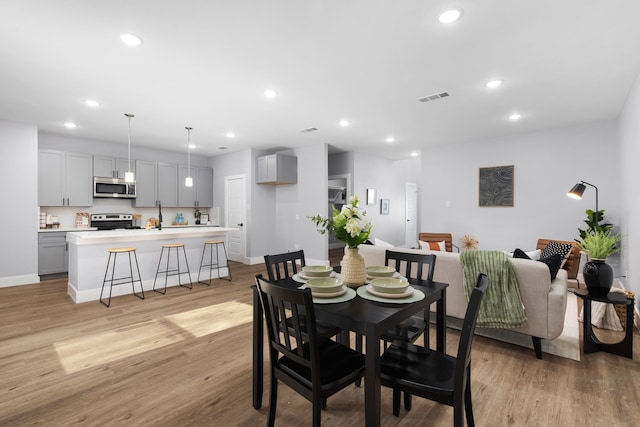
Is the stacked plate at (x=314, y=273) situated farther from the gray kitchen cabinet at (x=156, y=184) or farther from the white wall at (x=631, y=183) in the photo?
the gray kitchen cabinet at (x=156, y=184)

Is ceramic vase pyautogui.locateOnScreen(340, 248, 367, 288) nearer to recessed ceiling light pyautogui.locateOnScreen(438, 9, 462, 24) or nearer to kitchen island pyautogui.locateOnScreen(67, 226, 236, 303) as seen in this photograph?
recessed ceiling light pyautogui.locateOnScreen(438, 9, 462, 24)

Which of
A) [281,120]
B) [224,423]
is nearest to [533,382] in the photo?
[224,423]

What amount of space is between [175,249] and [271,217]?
8.95 feet

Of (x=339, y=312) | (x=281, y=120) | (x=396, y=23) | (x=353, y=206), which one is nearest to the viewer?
(x=339, y=312)

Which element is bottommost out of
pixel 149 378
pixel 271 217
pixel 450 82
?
pixel 149 378

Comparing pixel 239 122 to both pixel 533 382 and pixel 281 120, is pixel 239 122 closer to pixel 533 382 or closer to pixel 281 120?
pixel 281 120

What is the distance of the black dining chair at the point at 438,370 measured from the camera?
1.37 meters

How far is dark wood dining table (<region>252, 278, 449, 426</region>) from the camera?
1.35 m

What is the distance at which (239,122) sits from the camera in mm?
4980

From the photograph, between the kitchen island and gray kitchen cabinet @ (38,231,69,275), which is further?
gray kitchen cabinet @ (38,231,69,275)

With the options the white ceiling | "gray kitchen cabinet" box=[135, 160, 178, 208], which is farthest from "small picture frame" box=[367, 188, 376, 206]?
"gray kitchen cabinet" box=[135, 160, 178, 208]

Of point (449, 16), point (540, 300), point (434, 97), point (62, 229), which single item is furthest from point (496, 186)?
point (62, 229)

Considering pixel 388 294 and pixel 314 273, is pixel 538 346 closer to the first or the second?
pixel 388 294

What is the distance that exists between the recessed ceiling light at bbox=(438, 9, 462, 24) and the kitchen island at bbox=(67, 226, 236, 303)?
14.7ft
